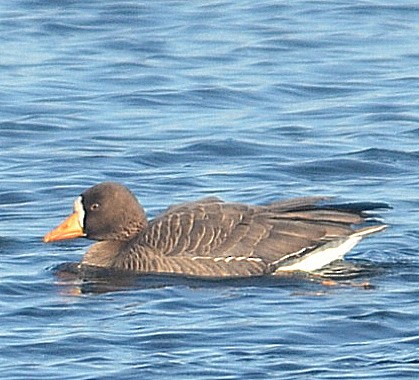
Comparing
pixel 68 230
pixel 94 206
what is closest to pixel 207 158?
pixel 94 206

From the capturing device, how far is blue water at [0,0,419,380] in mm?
12234

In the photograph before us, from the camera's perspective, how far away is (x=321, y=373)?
37.7 ft

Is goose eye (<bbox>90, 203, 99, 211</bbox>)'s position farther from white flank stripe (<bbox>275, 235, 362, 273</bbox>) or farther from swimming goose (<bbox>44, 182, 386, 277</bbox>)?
white flank stripe (<bbox>275, 235, 362, 273</bbox>)

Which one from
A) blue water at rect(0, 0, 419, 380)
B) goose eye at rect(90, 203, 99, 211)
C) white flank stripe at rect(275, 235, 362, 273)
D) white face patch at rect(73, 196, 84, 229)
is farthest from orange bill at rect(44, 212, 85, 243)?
white flank stripe at rect(275, 235, 362, 273)

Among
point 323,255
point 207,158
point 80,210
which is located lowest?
point 207,158

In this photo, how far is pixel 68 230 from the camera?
15359 millimetres

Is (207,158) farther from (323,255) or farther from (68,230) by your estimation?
(323,255)

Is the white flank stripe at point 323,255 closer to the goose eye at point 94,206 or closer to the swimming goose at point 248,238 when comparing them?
the swimming goose at point 248,238

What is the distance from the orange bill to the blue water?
25 centimetres

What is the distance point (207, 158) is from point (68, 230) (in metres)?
4.05

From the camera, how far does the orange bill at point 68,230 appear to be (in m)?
15.3

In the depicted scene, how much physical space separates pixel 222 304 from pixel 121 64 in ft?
37.2

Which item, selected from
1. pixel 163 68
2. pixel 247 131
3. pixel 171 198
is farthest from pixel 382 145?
pixel 163 68

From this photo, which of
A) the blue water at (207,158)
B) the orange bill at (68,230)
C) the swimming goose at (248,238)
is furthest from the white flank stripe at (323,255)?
the orange bill at (68,230)
